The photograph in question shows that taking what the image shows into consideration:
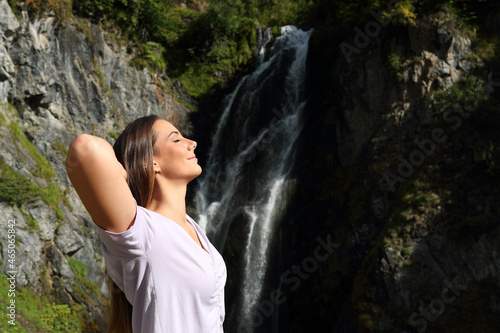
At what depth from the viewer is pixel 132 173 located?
1.57 meters

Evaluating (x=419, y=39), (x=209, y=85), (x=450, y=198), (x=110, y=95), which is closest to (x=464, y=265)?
(x=450, y=198)

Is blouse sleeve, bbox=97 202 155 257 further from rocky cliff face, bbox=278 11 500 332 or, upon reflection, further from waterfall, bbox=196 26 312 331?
waterfall, bbox=196 26 312 331

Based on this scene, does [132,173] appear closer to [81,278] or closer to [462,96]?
[81,278]

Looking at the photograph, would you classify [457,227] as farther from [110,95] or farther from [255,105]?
[110,95]

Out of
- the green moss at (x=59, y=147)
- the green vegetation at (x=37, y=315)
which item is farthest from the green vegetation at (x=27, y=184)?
the green vegetation at (x=37, y=315)

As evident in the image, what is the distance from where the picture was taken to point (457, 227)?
30.9 feet

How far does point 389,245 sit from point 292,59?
9.25 metres

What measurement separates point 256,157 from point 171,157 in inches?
533

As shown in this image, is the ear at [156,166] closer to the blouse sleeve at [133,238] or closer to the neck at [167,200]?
the neck at [167,200]

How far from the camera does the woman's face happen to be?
163cm

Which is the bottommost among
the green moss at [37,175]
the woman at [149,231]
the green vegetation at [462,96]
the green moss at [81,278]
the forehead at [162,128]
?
the green moss at [81,278]

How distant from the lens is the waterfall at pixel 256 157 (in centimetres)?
1284

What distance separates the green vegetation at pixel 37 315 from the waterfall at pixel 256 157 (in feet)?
15.2

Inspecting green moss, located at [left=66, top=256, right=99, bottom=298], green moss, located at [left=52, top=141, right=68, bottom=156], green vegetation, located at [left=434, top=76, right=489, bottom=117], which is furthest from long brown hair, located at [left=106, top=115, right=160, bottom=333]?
green moss, located at [left=52, top=141, right=68, bottom=156]
